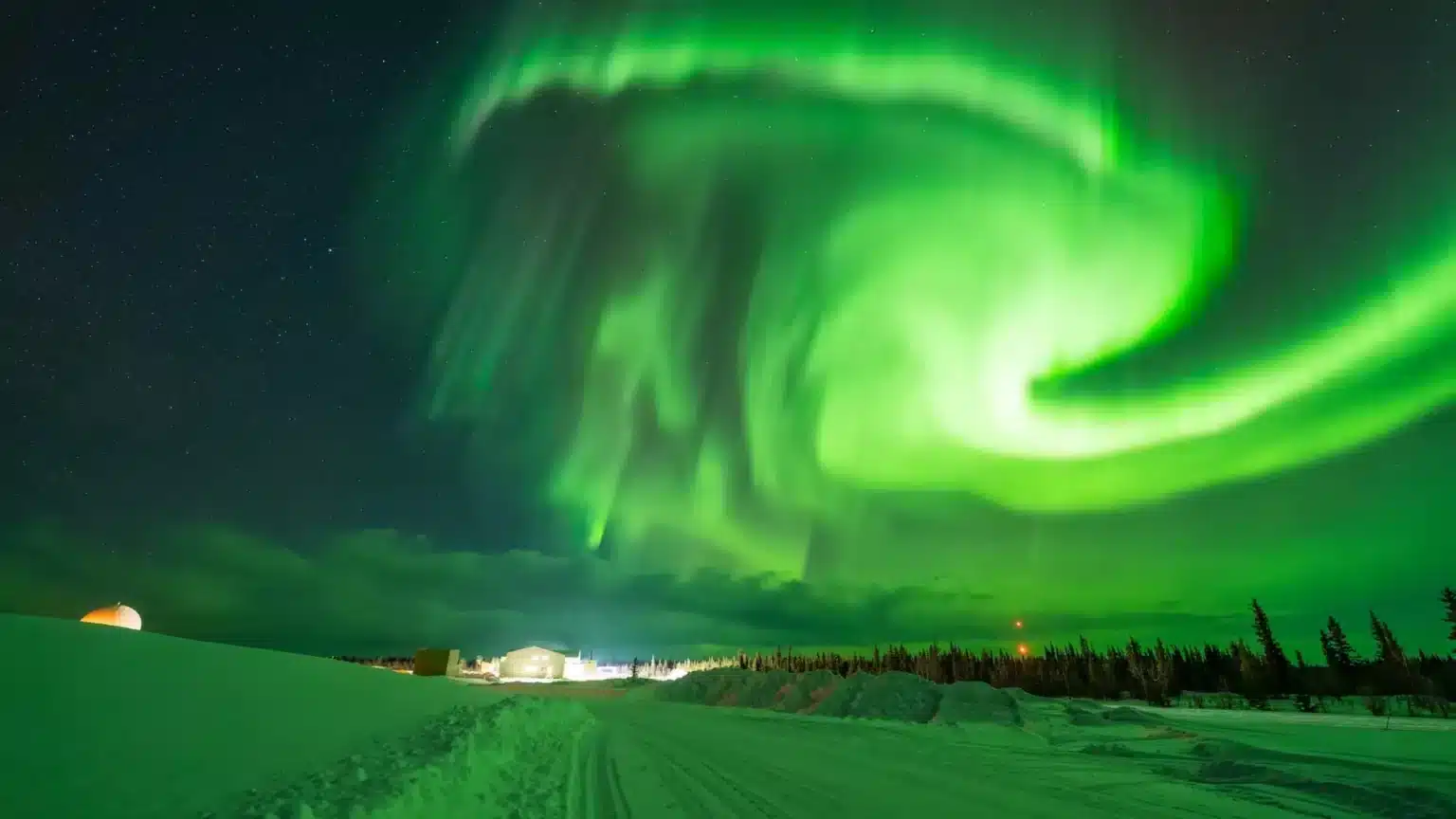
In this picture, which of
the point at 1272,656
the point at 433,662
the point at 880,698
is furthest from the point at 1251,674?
the point at 433,662

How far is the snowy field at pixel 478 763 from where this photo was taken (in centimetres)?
996

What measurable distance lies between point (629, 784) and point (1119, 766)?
52.7ft

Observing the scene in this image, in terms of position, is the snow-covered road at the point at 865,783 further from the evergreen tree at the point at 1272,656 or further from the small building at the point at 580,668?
the small building at the point at 580,668

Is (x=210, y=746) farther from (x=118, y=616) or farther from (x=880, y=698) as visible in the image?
(x=118, y=616)

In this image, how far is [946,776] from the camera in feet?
57.9

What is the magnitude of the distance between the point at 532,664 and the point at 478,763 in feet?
451

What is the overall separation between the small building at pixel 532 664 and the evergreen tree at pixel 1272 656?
13297 centimetres

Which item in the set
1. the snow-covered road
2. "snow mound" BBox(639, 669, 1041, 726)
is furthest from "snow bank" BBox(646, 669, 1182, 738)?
the snow-covered road

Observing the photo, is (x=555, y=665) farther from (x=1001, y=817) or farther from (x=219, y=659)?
(x=1001, y=817)

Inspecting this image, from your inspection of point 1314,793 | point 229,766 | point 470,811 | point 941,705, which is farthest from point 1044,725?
point 229,766

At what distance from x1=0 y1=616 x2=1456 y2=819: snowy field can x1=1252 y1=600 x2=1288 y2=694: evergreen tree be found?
90.8 m

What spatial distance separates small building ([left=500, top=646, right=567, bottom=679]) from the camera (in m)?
135

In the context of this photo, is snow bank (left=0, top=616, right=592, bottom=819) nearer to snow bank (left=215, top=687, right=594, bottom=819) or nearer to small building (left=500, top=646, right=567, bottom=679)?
snow bank (left=215, top=687, right=594, bottom=819)

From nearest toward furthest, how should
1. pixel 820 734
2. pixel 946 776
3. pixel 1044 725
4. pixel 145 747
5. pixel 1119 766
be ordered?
1. pixel 145 747
2. pixel 946 776
3. pixel 1119 766
4. pixel 820 734
5. pixel 1044 725
